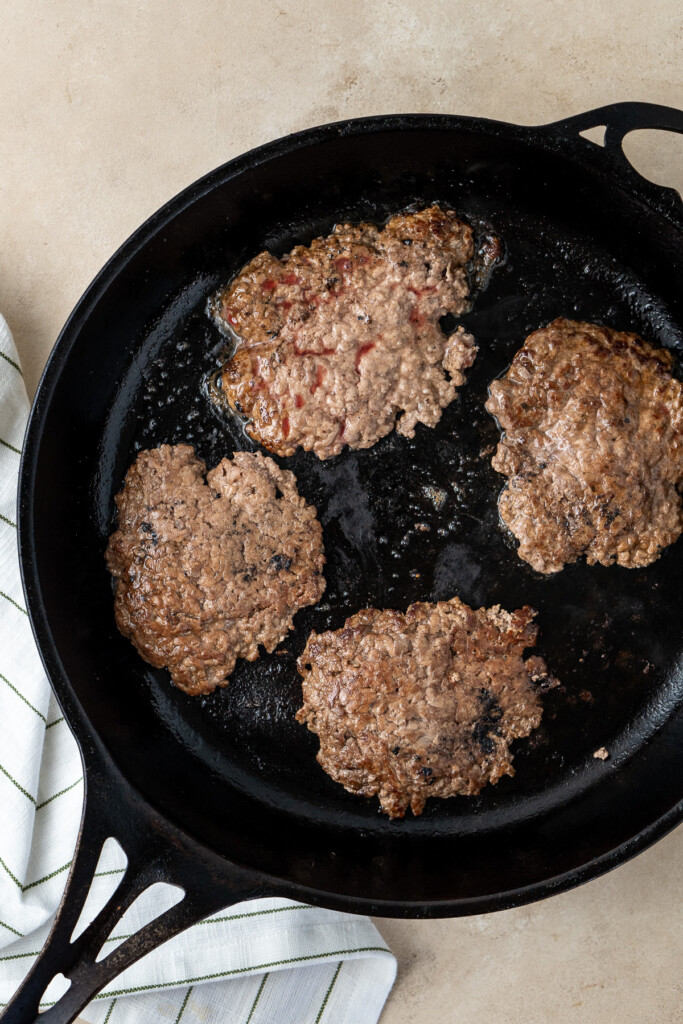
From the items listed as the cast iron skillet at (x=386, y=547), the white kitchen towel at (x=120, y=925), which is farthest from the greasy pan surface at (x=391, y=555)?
the white kitchen towel at (x=120, y=925)

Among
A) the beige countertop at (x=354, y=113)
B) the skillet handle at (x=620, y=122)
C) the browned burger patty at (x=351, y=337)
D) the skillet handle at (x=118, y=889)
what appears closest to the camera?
the skillet handle at (x=118, y=889)

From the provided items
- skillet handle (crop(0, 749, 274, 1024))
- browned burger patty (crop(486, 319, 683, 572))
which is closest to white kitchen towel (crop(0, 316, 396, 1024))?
skillet handle (crop(0, 749, 274, 1024))

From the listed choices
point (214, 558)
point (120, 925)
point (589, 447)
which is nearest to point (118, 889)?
point (120, 925)

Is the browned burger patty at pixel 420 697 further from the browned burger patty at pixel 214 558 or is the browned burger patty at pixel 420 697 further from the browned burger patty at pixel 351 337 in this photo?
the browned burger patty at pixel 351 337

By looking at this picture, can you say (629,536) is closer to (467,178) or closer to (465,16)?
(467,178)

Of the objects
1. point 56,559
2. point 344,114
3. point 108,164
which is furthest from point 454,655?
point 108,164

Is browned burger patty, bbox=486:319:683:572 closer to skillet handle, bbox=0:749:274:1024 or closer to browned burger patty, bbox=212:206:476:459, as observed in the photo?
browned burger patty, bbox=212:206:476:459
